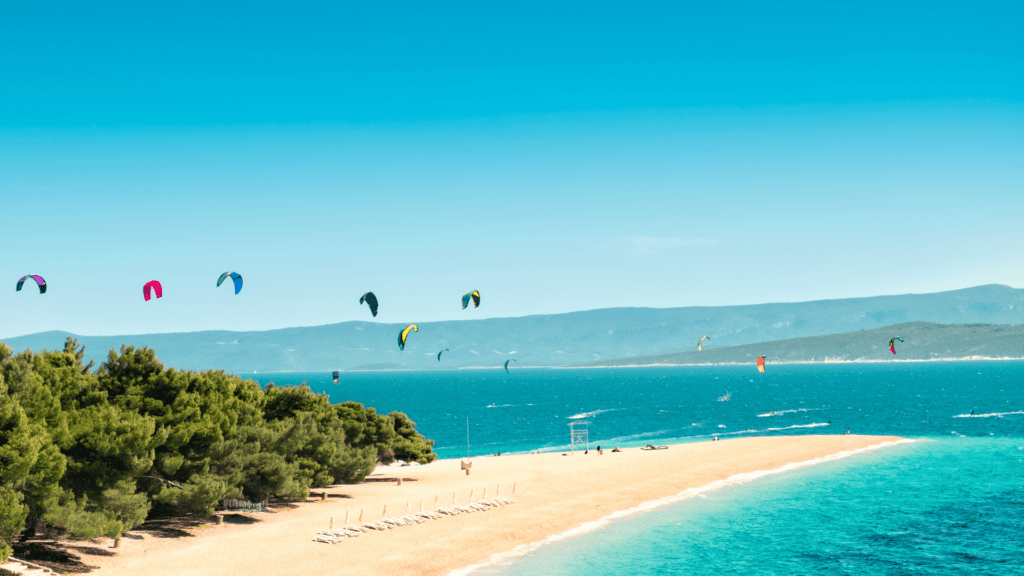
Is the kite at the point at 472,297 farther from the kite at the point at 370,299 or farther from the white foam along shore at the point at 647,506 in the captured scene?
the white foam along shore at the point at 647,506

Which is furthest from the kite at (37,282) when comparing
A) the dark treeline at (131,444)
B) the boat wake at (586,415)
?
the boat wake at (586,415)

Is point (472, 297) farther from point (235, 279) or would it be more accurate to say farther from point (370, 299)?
point (235, 279)

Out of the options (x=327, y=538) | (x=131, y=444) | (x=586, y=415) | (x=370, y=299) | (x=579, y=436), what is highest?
(x=370, y=299)

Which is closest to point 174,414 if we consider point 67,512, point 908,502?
point 67,512

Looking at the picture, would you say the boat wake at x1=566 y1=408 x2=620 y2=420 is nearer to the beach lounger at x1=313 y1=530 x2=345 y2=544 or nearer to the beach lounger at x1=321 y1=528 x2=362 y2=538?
the beach lounger at x1=321 y1=528 x2=362 y2=538

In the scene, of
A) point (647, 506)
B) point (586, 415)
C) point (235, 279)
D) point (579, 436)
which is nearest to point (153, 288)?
point (235, 279)
